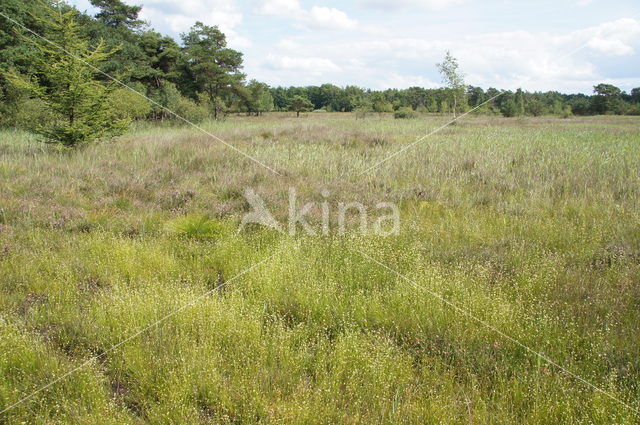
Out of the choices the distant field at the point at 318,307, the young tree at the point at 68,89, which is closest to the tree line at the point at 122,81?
the young tree at the point at 68,89

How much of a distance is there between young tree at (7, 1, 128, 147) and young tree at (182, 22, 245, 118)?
25.5 m

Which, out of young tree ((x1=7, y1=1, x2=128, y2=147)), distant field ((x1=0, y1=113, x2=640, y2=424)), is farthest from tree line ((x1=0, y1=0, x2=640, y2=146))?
distant field ((x1=0, y1=113, x2=640, y2=424))

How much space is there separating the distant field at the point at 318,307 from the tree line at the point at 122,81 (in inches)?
82.4

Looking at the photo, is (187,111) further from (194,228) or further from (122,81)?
(194,228)

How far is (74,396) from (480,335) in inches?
119

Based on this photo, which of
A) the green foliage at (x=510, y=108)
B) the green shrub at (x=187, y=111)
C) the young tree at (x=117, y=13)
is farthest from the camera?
the green foliage at (x=510, y=108)

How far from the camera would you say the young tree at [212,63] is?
37531 mm

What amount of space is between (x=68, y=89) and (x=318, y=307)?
36.3 ft

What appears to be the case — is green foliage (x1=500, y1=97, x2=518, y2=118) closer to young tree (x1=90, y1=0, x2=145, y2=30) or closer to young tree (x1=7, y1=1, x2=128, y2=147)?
young tree (x1=90, y1=0, x2=145, y2=30)

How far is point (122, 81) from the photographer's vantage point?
28.6 meters

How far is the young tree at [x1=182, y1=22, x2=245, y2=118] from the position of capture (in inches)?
1478

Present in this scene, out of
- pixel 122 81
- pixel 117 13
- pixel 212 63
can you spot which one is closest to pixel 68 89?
pixel 122 81

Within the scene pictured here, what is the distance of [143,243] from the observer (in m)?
5.14

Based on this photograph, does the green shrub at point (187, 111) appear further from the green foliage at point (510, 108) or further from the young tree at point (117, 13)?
the green foliage at point (510, 108)
